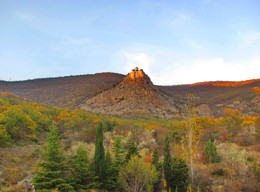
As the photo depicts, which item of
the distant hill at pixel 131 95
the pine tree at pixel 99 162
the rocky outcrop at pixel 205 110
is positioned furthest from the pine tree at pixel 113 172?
the rocky outcrop at pixel 205 110

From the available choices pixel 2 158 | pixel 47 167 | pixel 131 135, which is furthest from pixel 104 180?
pixel 131 135

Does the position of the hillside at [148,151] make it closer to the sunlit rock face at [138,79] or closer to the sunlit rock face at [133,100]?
the sunlit rock face at [133,100]

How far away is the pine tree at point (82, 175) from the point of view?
18.0 m

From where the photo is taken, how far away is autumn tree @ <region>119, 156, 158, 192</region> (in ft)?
57.6

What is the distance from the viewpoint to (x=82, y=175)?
18547mm

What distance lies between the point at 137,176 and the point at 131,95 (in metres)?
68.1

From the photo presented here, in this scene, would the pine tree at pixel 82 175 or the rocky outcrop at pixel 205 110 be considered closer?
the pine tree at pixel 82 175

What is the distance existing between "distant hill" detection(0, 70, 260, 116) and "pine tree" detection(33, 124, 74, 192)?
2178 inches

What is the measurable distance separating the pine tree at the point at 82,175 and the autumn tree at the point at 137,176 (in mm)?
2252

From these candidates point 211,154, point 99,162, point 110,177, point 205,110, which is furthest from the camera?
point 205,110

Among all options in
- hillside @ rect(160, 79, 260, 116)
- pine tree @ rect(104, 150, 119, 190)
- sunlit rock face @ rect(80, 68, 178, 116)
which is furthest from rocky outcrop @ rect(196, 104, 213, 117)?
pine tree @ rect(104, 150, 119, 190)

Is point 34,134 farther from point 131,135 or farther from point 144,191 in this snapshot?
point 144,191

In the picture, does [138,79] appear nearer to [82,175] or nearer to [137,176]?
[82,175]

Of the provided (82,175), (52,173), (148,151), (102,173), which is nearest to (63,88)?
(148,151)
